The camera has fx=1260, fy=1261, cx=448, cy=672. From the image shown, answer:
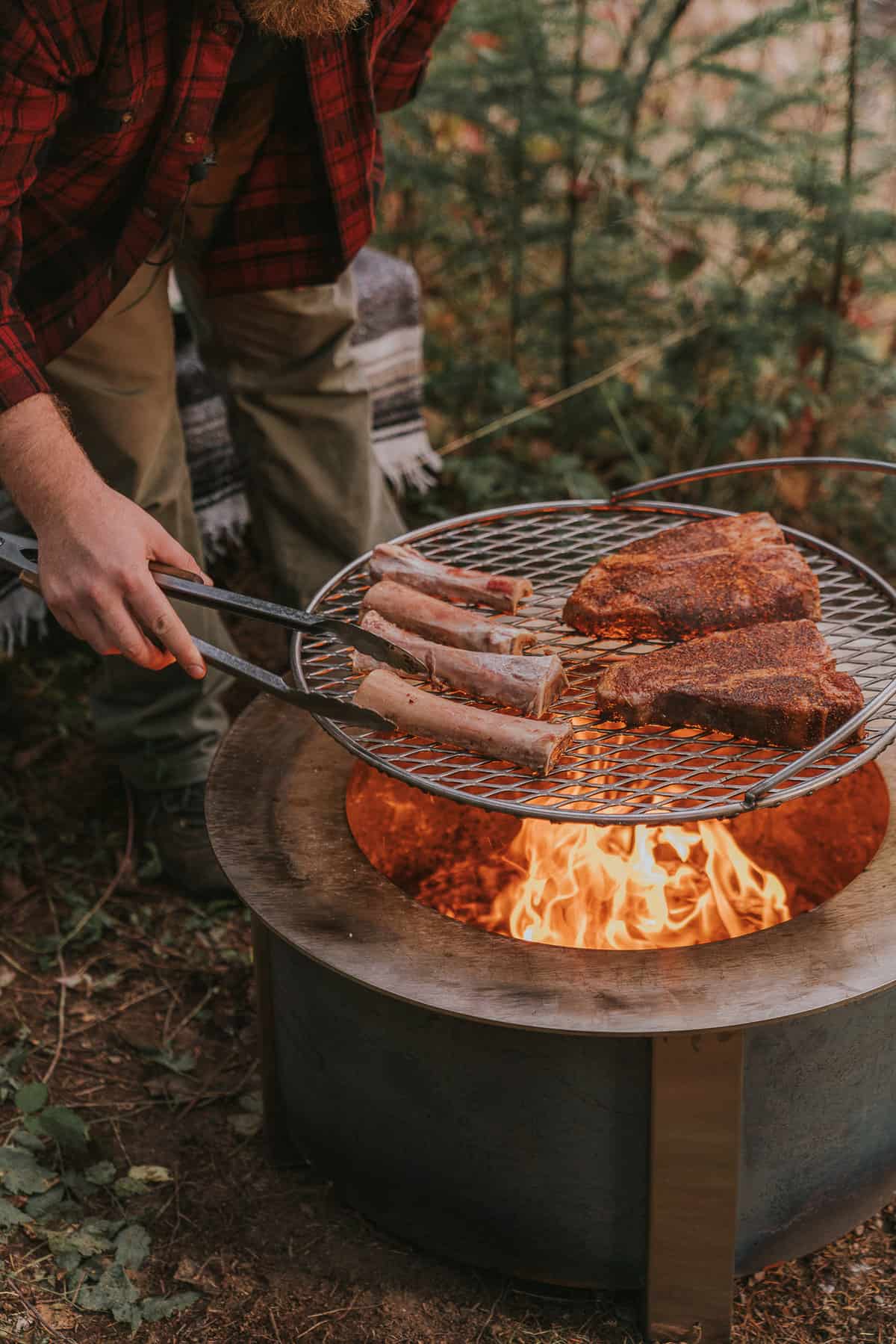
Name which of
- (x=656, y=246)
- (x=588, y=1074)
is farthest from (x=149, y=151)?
(x=656, y=246)

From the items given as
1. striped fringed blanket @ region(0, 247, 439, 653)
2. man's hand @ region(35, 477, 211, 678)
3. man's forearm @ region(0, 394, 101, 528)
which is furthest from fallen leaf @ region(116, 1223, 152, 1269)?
striped fringed blanket @ region(0, 247, 439, 653)

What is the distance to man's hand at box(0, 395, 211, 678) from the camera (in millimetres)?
1979

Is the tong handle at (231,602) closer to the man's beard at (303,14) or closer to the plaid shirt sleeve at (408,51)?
the man's beard at (303,14)

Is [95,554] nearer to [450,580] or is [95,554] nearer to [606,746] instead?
[450,580]

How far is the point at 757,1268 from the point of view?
2240 mm

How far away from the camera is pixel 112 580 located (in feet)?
6.50

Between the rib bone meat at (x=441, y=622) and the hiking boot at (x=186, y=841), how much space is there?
125 centimetres

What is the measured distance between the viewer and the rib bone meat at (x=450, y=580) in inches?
93.4

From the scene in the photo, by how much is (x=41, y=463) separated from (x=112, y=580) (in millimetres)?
311

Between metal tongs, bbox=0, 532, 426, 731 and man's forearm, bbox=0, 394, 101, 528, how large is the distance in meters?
0.08

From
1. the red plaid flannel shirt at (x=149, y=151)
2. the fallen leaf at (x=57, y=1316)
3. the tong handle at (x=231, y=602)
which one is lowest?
the fallen leaf at (x=57, y=1316)

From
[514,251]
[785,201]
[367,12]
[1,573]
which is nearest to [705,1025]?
[367,12]

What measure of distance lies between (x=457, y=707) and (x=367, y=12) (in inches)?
56.7

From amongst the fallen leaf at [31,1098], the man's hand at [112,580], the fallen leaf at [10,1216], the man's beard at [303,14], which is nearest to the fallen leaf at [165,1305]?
the fallen leaf at [10,1216]
